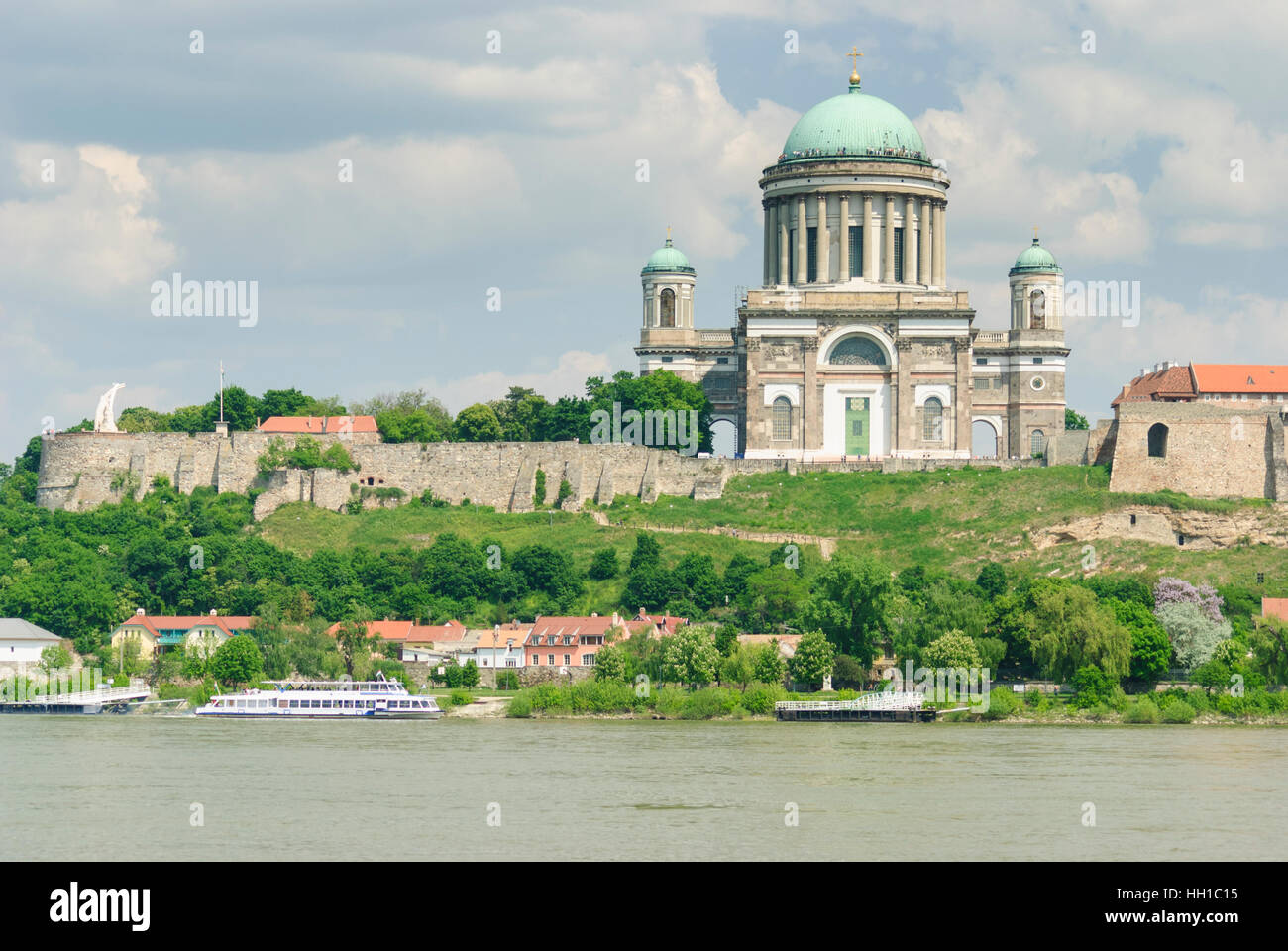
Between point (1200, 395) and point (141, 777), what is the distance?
60.6 m

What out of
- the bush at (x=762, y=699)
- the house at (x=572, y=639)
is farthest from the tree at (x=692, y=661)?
the house at (x=572, y=639)

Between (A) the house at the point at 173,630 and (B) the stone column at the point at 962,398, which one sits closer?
(A) the house at the point at 173,630

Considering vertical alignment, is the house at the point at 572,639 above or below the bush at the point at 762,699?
above

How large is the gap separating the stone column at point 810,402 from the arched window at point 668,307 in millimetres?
9356

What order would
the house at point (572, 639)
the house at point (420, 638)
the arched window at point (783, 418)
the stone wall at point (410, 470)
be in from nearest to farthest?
the house at point (572, 639)
the house at point (420, 638)
the stone wall at point (410, 470)
the arched window at point (783, 418)

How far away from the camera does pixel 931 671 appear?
6531 centimetres

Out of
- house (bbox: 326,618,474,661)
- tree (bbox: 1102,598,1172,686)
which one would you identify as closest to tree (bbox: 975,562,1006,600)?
tree (bbox: 1102,598,1172,686)

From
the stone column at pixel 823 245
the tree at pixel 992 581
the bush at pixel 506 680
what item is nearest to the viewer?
the bush at pixel 506 680

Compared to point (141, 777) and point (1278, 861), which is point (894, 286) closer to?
point (141, 777)

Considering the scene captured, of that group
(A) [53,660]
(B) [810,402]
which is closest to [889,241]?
(B) [810,402]

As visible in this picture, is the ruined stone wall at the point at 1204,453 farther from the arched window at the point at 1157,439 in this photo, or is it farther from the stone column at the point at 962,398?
the stone column at the point at 962,398

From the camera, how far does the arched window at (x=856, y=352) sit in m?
91.7

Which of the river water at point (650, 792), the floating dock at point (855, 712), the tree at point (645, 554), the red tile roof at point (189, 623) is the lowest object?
the river water at point (650, 792)
